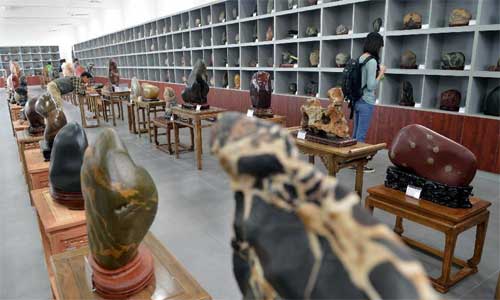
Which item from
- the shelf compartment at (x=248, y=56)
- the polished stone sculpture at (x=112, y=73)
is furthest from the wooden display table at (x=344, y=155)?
the polished stone sculpture at (x=112, y=73)

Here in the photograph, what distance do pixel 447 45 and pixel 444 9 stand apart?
1.21ft

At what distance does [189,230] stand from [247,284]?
1896 millimetres

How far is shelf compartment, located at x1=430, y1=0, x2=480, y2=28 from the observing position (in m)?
3.65

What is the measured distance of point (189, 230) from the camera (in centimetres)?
253

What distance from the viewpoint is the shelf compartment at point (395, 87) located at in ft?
13.8

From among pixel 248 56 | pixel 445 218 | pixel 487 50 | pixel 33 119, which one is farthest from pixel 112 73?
pixel 445 218

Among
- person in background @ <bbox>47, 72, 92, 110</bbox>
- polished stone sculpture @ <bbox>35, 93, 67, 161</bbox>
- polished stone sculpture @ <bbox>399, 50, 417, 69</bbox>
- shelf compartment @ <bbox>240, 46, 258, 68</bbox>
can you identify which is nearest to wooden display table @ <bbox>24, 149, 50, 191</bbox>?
polished stone sculpture @ <bbox>35, 93, 67, 161</bbox>

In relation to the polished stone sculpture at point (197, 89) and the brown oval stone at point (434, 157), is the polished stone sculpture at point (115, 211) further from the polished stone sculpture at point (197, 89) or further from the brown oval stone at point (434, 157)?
the polished stone sculpture at point (197, 89)

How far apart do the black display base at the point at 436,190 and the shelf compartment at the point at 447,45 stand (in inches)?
90.7

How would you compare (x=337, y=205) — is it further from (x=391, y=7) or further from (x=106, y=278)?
(x=391, y=7)

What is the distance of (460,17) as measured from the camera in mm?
3471

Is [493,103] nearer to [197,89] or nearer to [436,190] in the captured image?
[436,190]

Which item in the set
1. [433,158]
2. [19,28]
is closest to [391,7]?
[433,158]

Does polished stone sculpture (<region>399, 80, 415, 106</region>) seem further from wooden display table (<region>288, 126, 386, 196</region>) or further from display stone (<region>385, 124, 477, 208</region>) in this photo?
display stone (<region>385, 124, 477, 208</region>)
